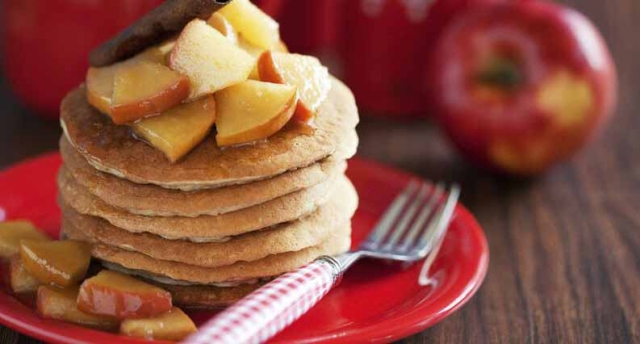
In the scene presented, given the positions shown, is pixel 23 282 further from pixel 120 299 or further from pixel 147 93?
pixel 147 93

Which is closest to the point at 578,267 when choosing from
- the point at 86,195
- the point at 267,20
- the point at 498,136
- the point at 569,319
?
the point at 569,319

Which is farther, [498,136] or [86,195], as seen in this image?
[498,136]

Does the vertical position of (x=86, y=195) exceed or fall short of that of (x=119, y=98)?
it falls short

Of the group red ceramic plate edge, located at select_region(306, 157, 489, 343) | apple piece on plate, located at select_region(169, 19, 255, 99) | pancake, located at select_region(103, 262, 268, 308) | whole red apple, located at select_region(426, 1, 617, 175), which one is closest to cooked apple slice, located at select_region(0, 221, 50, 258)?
pancake, located at select_region(103, 262, 268, 308)

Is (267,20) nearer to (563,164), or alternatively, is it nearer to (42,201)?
(42,201)

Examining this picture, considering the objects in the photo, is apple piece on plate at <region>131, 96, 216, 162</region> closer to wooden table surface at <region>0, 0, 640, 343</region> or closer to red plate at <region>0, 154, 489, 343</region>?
red plate at <region>0, 154, 489, 343</region>

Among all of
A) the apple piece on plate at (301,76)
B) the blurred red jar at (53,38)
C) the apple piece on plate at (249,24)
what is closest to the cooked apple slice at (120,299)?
the apple piece on plate at (301,76)
